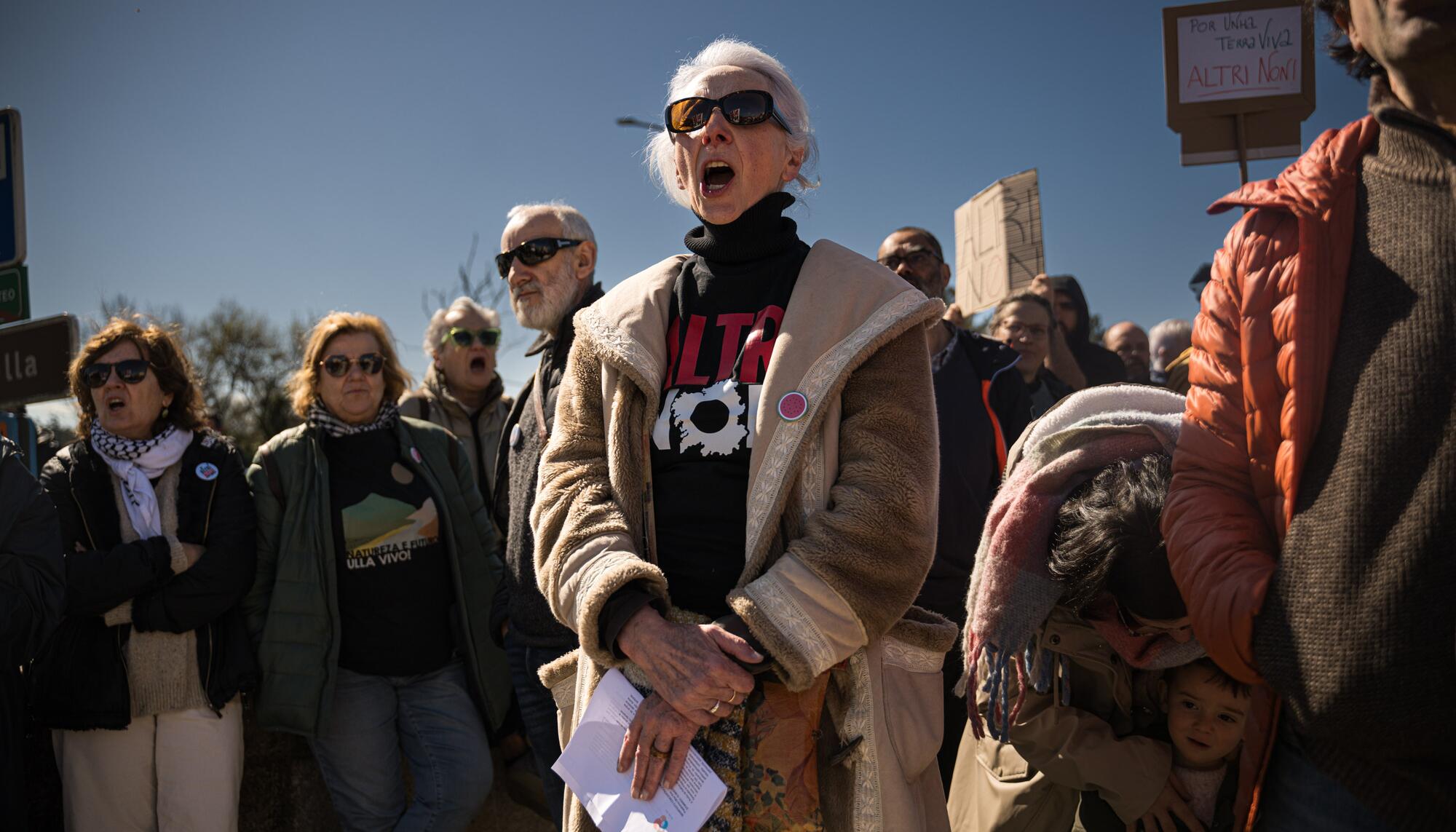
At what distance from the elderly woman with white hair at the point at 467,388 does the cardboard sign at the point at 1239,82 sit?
355 centimetres

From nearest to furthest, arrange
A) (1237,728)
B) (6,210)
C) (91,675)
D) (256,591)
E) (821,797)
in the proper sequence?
(821,797)
(1237,728)
(91,675)
(256,591)
(6,210)

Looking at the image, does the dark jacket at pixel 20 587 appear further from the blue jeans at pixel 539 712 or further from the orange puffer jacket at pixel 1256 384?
the orange puffer jacket at pixel 1256 384

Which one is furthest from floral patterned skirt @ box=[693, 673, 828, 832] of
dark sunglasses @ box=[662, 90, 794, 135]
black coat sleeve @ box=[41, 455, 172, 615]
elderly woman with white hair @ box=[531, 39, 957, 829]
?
black coat sleeve @ box=[41, 455, 172, 615]

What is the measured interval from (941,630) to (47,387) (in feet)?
14.1

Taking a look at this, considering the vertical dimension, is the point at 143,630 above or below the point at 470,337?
below

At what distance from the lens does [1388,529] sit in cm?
143

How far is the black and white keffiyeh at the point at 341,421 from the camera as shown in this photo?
401 centimetres

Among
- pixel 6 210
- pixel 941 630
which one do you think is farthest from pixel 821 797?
pixel 6 210

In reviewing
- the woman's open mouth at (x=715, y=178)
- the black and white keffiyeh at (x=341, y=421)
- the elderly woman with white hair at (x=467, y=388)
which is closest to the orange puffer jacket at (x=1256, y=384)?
the woman's open mouth at (x=715, y=178)

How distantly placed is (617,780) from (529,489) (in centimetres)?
148

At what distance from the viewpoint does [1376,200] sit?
5.10 feet

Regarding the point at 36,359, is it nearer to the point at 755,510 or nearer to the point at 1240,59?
the point at 755,510

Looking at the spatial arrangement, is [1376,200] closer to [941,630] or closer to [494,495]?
[941,630]

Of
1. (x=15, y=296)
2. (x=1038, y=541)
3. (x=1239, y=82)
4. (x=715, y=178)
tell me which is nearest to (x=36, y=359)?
(x=15, y=296)
